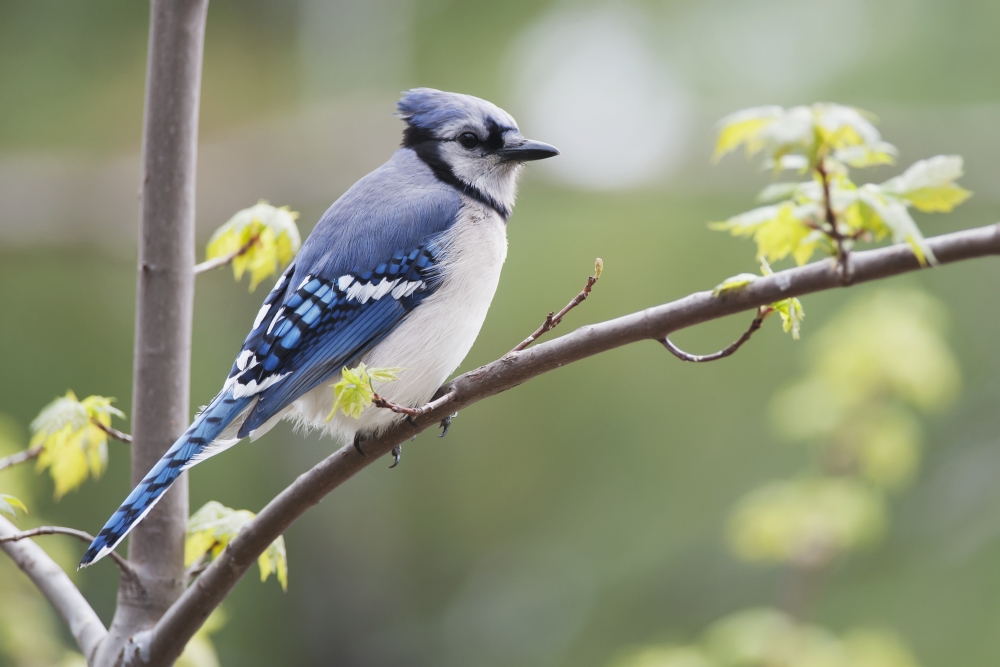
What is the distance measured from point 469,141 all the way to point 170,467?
3.46 feet

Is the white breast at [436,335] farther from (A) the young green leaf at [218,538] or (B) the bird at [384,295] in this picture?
(A) the young green leaf at [218,538]

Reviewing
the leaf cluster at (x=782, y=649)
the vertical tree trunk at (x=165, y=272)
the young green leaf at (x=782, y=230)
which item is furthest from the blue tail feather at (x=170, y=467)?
the leaf cluster at (x=782, y=649)

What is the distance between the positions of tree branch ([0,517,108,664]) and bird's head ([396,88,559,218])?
1183 millimetres

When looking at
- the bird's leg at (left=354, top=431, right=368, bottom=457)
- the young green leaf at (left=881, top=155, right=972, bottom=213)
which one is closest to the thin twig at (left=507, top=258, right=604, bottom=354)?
the bird's leg at (left=354, top=431, right=368, bottom=457)

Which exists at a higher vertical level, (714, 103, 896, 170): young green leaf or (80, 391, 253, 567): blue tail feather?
(714, 103, 896, 170): young green leaf

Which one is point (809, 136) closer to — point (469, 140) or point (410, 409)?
point (410, 409)

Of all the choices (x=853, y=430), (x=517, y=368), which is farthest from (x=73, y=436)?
(x=853, y=430)

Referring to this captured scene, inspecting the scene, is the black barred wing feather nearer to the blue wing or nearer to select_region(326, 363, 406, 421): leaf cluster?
the blue wing

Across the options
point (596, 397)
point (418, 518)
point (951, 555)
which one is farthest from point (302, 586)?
point (951, 555)

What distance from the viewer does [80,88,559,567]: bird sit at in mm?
1791

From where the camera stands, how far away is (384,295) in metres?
1.92

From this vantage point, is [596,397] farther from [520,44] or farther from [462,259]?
[462,259]

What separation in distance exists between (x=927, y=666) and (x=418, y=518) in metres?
2.63

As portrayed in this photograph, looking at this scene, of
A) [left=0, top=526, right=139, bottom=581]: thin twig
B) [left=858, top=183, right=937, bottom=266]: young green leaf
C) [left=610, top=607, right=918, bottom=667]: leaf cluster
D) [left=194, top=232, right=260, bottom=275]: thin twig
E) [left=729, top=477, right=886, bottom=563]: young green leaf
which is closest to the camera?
[left=858, top=183, right=937, bottom=266]: young green leaf
